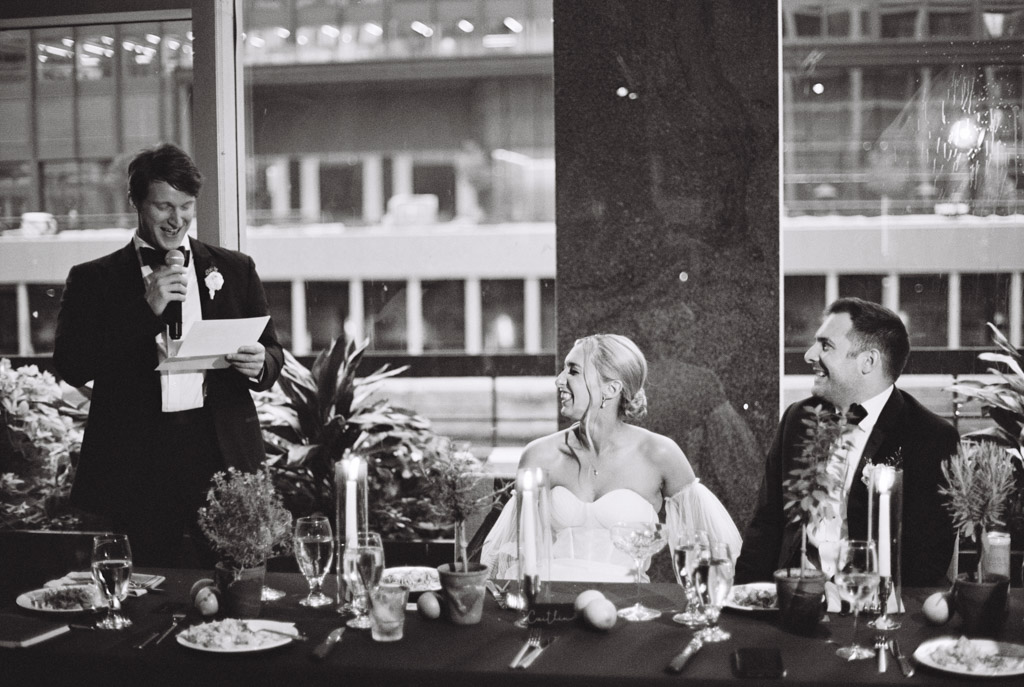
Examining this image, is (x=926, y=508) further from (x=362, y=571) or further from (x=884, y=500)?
(x=362, y=571)

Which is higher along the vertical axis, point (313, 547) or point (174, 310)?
point (174, 310)

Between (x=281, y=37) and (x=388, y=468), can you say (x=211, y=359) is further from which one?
(x=281, y=37)

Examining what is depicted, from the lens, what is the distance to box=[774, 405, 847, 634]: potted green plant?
87.3 inches

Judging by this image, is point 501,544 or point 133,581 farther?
point 501,544

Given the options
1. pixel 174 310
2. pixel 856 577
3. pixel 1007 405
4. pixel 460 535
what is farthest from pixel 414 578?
pixel 1007 405

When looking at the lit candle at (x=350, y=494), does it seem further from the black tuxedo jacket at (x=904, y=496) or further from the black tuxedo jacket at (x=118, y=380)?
the black tuxedo jacket at (x=904, y=496)

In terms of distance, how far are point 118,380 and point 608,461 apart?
160 cm

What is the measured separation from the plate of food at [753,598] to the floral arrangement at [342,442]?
2.14 metres

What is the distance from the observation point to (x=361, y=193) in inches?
217

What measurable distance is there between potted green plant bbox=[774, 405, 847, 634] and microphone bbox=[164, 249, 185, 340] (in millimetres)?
2075

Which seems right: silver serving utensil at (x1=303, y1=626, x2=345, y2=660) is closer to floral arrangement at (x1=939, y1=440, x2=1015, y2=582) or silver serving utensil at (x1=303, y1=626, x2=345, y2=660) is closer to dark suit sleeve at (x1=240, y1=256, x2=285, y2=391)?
floral arrangement at (x1=939, y1=440, x2=1015, y2=582)

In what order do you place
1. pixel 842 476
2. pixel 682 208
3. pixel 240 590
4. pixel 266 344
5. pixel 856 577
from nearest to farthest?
pixel 856 577
pixel 240 590
pixel 842 476
pixel 266 344
pixel 682 208

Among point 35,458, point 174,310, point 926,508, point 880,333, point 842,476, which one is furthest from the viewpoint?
point 35,458

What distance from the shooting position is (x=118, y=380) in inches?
138
